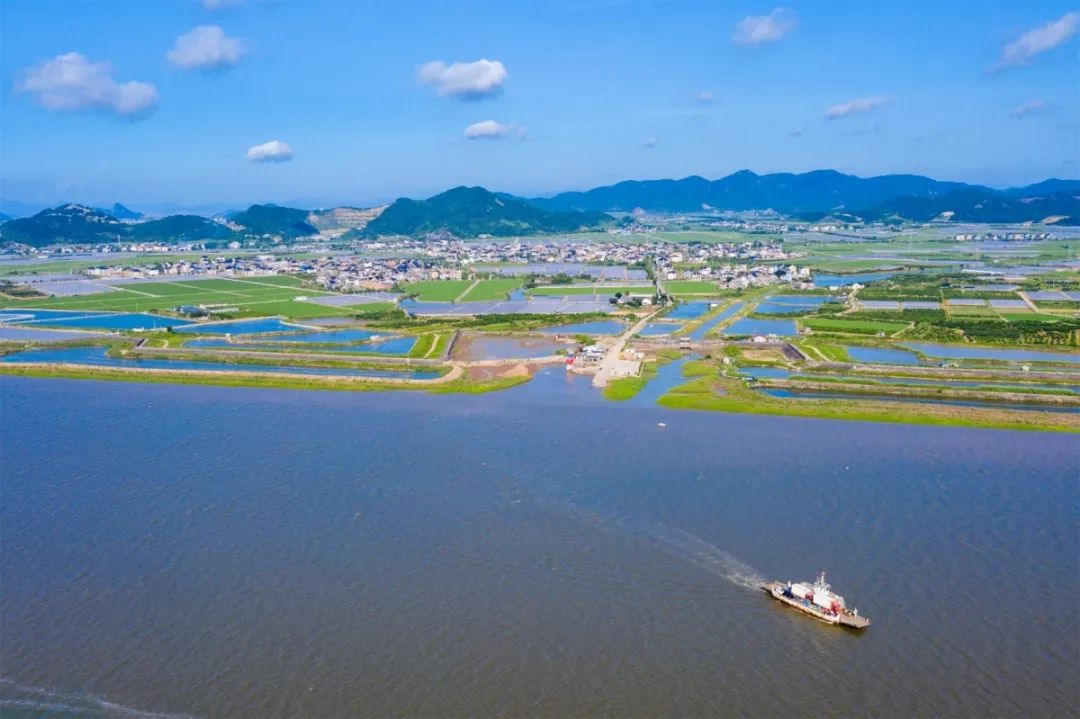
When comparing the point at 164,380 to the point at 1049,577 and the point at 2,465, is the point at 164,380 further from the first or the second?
the point at 1049,577

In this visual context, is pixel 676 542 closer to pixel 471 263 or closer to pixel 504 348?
pixel 504 348

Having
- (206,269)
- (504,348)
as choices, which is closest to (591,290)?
(504,348)

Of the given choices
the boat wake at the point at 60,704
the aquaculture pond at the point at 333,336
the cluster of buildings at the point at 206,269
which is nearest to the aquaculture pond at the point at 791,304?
the aquaculture pond at the point at 333,336

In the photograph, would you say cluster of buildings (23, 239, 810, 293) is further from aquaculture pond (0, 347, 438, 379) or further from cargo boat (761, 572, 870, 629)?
cargo boat (761, 572, 870, 629)

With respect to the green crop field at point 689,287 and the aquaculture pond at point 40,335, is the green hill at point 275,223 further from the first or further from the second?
the aquaculture pond at point 40,335

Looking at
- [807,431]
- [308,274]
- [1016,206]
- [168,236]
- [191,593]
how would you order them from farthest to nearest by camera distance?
[1016,206], [168,236], [308,274], [807,431], [191,593]

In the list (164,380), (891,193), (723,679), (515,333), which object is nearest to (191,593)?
(723,679)
